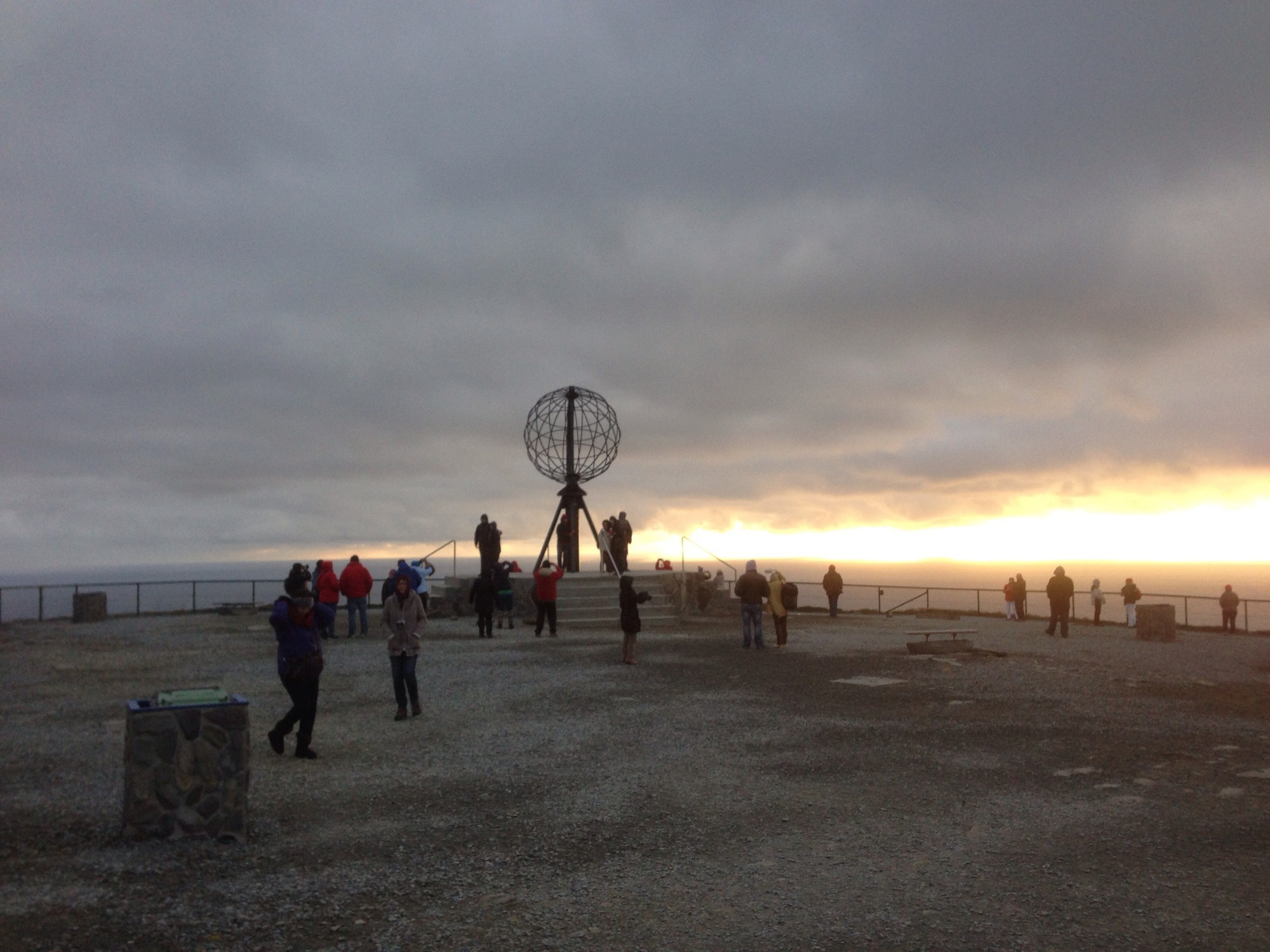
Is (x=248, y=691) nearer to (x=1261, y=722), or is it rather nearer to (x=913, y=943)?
(x=913, y=943)

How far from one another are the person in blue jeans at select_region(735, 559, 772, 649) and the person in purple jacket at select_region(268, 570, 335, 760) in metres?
9.72

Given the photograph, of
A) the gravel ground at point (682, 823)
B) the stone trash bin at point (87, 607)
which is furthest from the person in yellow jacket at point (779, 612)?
the stone trash bin at point (87, 607)

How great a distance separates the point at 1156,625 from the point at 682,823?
17791mm

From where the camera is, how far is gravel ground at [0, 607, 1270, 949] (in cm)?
505

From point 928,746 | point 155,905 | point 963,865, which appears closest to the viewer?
point 155,905

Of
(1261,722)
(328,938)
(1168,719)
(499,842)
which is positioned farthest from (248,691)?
(1261,722)

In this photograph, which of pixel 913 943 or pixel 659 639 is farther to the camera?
pixel 659 639

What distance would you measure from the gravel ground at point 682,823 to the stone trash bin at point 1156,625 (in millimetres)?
7939

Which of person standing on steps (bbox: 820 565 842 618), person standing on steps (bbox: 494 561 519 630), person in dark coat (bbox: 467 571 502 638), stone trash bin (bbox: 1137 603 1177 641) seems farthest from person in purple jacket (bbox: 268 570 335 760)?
person standing on steps (bbox: 820 565 842 618)

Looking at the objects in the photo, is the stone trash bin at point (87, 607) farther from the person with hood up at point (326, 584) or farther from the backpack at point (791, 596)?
the backpack at point (791, 596)

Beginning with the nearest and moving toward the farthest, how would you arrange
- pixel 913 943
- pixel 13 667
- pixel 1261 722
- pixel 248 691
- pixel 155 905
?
pixel 913 943
pixel 155 905
pixel 1261 722
pixel 248 691
pixel 13 667

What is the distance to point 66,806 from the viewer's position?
7.22 meters

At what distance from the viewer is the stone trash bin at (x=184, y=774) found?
636cm

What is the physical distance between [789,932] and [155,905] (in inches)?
140
